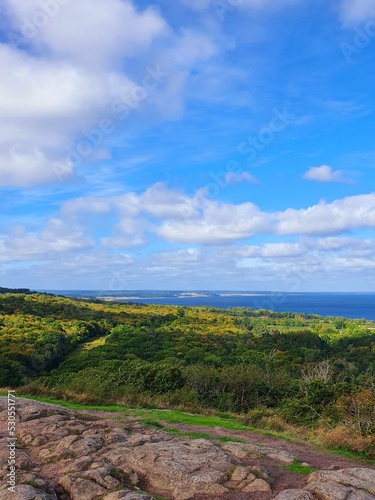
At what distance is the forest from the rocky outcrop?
129 inches

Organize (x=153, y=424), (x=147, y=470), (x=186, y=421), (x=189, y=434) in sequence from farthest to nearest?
(x=186, y=421) → (x=153, y=424) → (x=189, y=434) → (x=147, y=470)

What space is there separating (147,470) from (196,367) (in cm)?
1585

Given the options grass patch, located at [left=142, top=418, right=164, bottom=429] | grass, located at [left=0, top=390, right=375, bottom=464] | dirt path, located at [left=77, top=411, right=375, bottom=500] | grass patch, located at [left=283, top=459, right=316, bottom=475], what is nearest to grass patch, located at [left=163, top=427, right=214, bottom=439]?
grass, located at [left=0, top=390, right=375, bottom=464]

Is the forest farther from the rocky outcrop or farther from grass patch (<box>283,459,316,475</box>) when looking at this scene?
the rocky outcrop

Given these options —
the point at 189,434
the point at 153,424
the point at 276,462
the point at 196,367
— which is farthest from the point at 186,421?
the point at 196,367

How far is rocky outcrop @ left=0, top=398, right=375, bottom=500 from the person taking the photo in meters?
6.26

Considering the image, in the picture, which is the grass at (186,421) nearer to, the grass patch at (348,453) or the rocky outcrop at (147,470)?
the grass patch at (348,453)

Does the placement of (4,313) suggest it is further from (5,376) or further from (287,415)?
(287,415)

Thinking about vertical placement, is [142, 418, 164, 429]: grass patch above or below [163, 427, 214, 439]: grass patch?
below

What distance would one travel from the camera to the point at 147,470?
7.11 m

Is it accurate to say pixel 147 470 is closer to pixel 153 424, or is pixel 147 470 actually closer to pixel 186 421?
pixel 153 424

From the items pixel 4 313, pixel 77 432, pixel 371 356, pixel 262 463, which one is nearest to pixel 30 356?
pixel 4 313

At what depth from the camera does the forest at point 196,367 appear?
1459 centimetres

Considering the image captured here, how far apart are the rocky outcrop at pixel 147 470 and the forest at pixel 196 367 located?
3.27 meters
